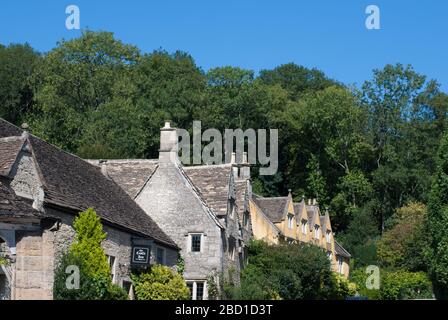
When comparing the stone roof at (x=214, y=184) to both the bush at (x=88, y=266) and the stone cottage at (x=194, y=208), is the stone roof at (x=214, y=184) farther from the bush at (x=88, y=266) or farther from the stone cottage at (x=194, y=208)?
the bush at (x=88, y=266)

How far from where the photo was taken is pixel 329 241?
3164 inches

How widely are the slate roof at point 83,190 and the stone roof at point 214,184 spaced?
340 centimetres

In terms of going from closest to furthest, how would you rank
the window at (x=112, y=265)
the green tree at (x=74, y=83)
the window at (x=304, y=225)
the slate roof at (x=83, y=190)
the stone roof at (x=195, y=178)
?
the slate roof at (x=83, y=190) < the window at (x=112, y=265) < the stone roof at (x=195, y=178) < the window at (x=304, y=225) < the green tree at (x=74, y=83)

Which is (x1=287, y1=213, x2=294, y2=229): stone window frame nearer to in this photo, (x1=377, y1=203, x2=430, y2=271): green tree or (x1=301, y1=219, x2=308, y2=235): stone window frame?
(x1=301, y1=219, x2=308, y2=235): stone window frame

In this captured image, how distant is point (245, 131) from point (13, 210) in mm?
73856

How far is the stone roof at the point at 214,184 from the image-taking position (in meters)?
46.5

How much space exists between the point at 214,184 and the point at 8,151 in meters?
18.1

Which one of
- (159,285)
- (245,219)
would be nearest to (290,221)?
(245,219)

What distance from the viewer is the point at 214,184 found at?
48.1 m

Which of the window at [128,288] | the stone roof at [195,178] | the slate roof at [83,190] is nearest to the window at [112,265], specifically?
the window at [128,288]

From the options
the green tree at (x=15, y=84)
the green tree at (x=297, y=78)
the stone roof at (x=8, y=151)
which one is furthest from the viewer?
the green tree at (x=297, y=78)

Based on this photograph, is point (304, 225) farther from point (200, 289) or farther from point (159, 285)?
point (159, 285)
